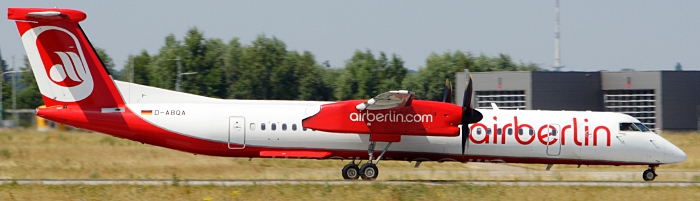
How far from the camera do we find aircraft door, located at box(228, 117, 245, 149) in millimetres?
19234

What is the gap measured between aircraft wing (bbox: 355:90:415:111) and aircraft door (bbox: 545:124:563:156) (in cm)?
387

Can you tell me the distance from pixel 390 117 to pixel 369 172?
1458 millimetres

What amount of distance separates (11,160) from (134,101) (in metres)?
8.82

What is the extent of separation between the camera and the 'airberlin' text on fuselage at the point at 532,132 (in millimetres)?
19828

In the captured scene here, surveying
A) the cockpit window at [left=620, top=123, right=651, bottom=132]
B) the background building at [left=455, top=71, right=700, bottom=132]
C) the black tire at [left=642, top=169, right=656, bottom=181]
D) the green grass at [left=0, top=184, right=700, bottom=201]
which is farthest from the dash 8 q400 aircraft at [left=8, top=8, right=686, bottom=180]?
the background building at [left=455, top=71, right=700, bottom=132]

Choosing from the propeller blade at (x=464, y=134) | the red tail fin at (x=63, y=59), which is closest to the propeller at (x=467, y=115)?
the propeller blade at (x=464, y=134)

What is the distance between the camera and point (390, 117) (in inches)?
747

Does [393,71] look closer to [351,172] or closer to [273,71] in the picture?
[273,71]

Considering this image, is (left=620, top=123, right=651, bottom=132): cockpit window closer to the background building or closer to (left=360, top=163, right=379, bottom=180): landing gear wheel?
(left=360, top=163, right=379, bottom=180): landing gear wheel

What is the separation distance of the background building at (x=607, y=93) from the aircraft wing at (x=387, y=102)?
34499 millimetres

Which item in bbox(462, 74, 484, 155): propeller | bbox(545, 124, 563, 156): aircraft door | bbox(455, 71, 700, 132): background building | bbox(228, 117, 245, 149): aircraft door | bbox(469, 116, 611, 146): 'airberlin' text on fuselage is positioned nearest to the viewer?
bbox(462, 74, 484, 155): propeller

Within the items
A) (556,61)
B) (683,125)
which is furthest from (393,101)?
(556,61)

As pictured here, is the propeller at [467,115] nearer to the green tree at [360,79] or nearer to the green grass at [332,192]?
the green grass at [332,192]

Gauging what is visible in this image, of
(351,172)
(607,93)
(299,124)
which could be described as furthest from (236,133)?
(607,93)
